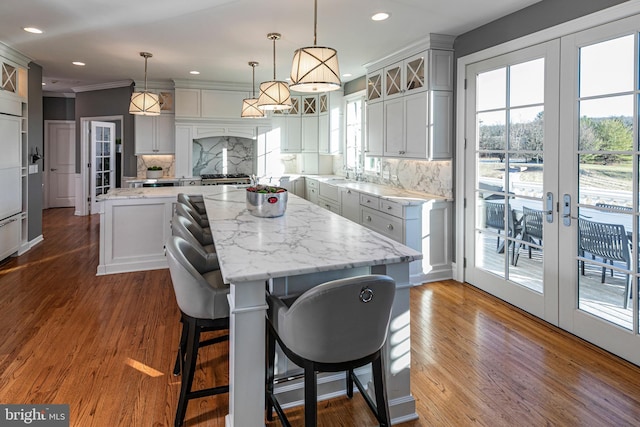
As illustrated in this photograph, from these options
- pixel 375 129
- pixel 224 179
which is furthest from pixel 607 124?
pixel 224 179

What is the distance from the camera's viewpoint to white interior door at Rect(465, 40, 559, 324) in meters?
3.29

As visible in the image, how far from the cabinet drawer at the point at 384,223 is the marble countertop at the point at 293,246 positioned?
4.36ft

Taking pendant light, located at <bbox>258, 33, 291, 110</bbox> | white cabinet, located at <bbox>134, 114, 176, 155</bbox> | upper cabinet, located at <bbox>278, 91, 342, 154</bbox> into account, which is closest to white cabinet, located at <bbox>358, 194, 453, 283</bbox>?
pendant light, located at <bbox>258, 33, 291, 110</bbox>

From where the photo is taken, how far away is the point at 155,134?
710 cm

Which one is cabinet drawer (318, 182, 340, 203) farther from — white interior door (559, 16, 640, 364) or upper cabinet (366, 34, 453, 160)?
white interior door (559, 16, 640, 364)

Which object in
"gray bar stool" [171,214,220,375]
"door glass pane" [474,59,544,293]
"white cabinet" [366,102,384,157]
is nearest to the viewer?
"gray bar stool" [171,214,220,375]

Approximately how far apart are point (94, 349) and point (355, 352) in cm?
211

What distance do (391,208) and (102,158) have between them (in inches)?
255

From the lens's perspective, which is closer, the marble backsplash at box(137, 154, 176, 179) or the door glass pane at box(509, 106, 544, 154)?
the door glass pane at box(509, 106, 544, 154)

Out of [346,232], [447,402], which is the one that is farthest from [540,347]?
[346,232]

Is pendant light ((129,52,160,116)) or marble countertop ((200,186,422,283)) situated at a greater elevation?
pendant light ((129,52,160,116))

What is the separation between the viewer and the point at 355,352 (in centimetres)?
166

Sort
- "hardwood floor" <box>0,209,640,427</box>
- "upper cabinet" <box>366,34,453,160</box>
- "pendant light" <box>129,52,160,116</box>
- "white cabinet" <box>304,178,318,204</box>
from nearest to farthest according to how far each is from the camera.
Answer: "hardwood floor" <box>0,209,640,427</box> → "upper cabinet" <box>366,34,453,160</box> → "pendant light" <box>129,52,160,116</box> → "white cabinet" <box>304,178,318,204</box>

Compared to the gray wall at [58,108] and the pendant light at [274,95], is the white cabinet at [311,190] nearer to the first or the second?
the pendant light at [274,95]
